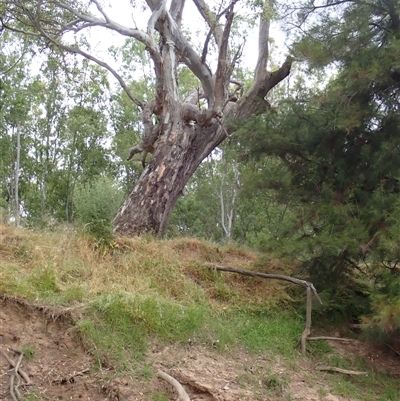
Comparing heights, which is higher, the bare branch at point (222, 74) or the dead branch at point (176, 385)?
the bare branch at point (222, 74)

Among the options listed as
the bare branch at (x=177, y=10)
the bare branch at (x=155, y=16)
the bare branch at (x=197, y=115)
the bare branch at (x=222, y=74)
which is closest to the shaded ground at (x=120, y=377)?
the bare branch at (x=197, y=115)

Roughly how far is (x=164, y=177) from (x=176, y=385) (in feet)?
15.5

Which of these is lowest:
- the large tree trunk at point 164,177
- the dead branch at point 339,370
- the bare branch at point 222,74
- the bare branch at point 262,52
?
the dead branch at point 339,370

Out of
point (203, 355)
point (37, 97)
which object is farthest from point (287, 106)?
point (37, 97)

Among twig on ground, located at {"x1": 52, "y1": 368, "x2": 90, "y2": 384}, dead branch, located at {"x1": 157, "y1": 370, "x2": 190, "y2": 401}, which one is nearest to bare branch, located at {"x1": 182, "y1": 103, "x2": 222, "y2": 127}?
dead branch, located at {"x1": 157, "y1": 370, "x2": 190, "y2": 401}

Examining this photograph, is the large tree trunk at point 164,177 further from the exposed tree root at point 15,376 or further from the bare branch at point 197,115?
the exposed tree root at point 15,376

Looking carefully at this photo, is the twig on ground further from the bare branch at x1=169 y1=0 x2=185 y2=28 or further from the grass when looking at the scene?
the bare branch at x1=169 y1=0 x2=185 y2=28

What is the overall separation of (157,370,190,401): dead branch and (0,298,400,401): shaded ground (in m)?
0.09

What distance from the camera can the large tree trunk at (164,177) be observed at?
8336mm

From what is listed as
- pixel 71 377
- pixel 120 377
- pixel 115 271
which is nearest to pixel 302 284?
pixel 115 271

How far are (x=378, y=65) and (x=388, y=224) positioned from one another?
1.88m

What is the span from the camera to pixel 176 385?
443 cm

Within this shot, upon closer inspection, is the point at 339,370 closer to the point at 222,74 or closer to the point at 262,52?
the point at 222,74

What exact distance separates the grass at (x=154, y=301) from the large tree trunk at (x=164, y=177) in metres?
0.90
